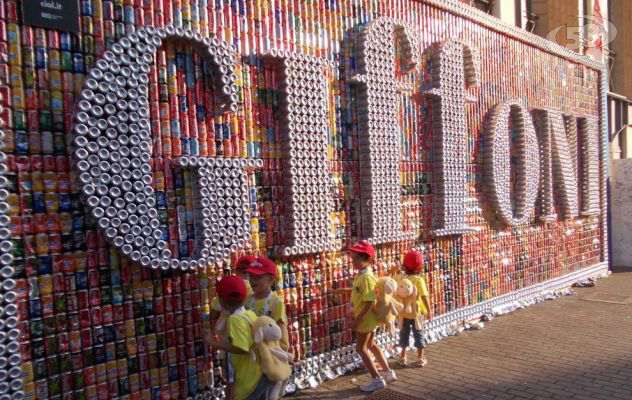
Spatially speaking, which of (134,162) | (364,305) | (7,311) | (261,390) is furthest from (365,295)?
(7,311)

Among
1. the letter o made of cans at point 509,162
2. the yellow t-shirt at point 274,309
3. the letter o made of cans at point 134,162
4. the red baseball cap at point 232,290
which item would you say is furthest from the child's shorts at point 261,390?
the letter o made of cans at point 509,162

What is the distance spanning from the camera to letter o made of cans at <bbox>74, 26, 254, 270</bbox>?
12.2 feet

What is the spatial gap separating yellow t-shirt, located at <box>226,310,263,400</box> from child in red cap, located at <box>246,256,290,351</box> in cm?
27

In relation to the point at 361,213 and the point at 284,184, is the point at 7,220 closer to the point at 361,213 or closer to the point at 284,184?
the point at 284,184

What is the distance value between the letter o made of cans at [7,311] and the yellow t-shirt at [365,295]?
2.79 metres

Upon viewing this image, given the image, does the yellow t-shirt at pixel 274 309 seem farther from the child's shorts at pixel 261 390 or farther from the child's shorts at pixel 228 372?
the child's shorts at pixel 228 372

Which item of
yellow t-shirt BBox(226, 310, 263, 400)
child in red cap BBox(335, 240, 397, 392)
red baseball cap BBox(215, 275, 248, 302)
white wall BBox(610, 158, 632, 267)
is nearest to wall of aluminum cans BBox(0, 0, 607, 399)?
child in red cap BBox(335, 240, 397, 392)

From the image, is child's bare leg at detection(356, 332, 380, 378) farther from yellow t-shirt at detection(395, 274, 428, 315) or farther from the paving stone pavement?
yellow t-shirt at detection(395, 274, 428, 315)

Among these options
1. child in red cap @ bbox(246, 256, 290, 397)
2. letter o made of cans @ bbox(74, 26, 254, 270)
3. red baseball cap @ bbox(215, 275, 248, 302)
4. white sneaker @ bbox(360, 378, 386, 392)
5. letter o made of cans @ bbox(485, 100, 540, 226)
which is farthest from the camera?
letter o made of cans @ bbox(485, 100, 540, 226)

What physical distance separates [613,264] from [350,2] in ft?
33.0

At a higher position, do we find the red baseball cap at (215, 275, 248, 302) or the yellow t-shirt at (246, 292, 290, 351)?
the red baseball cap at (215, 275, 248, 302)

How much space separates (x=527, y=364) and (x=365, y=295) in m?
2.21

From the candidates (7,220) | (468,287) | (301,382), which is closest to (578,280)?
(468,287)

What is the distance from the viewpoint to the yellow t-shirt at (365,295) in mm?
4844
